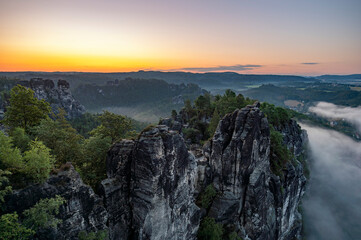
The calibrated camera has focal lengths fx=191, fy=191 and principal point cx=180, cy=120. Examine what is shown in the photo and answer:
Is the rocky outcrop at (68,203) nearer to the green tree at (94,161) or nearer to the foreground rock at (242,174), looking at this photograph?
the green tree at (94,161)

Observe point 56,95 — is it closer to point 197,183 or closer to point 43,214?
point 197,183

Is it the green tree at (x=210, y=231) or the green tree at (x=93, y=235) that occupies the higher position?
the green tree at (x=93, y=235)

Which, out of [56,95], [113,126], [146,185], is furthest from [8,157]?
[56,95]

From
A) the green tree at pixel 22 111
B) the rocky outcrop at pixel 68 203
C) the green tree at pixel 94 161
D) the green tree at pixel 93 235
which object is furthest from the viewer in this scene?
the green tree at pixel 22 111

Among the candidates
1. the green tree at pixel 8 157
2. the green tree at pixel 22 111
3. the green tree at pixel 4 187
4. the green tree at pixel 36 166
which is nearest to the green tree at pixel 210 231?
the green tree at pixel 36 166

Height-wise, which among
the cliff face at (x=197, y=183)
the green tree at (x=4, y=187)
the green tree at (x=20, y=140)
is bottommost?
the cliff face at (x=197, y=183)

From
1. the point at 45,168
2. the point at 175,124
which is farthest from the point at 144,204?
the point at 175,124

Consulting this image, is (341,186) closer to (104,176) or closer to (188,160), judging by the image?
(188,160)
